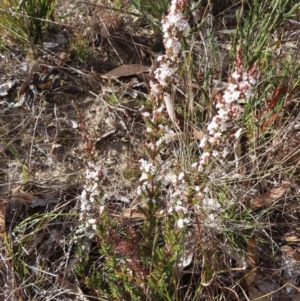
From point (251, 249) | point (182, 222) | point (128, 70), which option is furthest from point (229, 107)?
point (128, 70)

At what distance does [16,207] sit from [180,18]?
1.33 m

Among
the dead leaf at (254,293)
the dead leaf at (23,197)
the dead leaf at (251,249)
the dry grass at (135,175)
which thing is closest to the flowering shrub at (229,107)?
the dry grass at (135,175)

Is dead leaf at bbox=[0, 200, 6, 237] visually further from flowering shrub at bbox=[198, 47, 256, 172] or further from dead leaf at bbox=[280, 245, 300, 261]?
dead leaf at bbox=[280, 245, 300, 261]

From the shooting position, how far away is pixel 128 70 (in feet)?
9.00

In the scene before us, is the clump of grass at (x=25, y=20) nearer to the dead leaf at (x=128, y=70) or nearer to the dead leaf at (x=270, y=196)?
the dead leaf at (x=128, y=70)

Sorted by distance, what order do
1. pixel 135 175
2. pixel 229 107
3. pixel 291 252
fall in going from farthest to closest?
pixel 135 175 → pixel 291 252 → pixel 229 107

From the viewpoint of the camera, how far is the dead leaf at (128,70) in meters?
2.73

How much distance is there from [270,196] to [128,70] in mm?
1123

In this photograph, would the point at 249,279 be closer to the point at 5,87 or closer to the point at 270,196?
the point at 270,196

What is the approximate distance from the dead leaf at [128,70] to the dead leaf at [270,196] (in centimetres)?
102

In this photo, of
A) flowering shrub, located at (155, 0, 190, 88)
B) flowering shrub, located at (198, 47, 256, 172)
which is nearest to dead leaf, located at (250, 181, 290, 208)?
flowering shrub, located at (198, 47, 256, 172)

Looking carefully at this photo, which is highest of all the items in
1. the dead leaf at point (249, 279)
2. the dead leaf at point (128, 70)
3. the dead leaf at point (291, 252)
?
the dead leaf at point (128, 70)

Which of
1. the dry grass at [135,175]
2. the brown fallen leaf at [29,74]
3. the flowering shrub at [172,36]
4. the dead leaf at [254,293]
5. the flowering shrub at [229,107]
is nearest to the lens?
the flowering shrub at [229,107]

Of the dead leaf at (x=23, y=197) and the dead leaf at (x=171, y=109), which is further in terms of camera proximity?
the dead leaf at (x=171, y=109)
